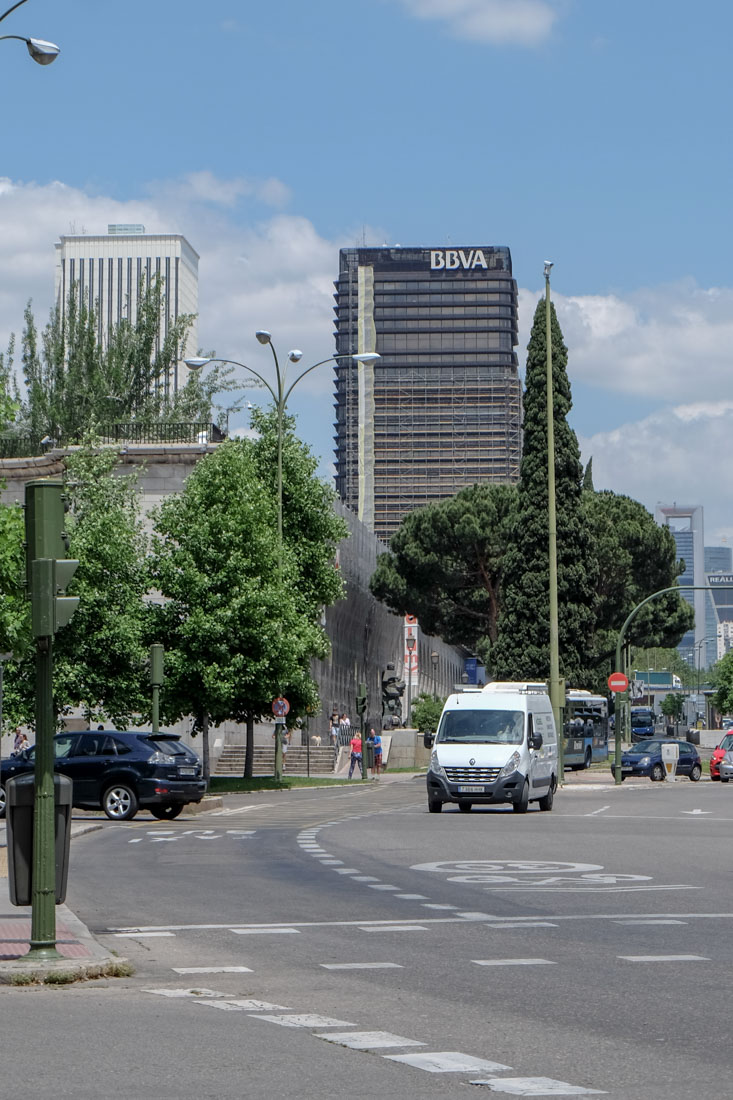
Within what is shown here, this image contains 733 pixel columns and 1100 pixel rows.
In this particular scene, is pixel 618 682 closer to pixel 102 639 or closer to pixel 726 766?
pixel 726 766

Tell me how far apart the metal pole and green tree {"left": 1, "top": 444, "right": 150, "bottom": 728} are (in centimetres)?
3379

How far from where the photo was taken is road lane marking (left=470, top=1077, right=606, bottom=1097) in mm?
6205

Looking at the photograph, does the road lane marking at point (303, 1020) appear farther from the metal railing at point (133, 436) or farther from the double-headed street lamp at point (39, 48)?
the metal railing at point (133, 436)

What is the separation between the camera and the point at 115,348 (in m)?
64.6

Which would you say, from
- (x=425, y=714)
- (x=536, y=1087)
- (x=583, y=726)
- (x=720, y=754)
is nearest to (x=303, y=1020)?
(x=536, y=1087)

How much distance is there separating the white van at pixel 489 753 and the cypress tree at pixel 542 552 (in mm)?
30756

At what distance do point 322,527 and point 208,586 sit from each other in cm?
1011

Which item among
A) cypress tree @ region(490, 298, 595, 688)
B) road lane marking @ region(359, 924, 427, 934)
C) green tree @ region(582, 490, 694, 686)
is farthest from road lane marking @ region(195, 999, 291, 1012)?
green tree @ region(582, 490, 694, 686)

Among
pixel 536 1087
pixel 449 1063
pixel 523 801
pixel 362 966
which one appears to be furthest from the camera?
pixel 523 801

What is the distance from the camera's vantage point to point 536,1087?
6.34 meters

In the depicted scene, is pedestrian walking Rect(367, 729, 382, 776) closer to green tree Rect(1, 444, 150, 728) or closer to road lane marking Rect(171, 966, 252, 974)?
green tree Rect(1, 444, 150, 728)

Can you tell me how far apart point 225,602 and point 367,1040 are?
37.2 metres

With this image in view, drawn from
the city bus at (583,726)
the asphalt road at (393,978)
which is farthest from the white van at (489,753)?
the city bus at (583,726)

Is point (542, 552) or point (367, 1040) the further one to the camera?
point (542, 552)
